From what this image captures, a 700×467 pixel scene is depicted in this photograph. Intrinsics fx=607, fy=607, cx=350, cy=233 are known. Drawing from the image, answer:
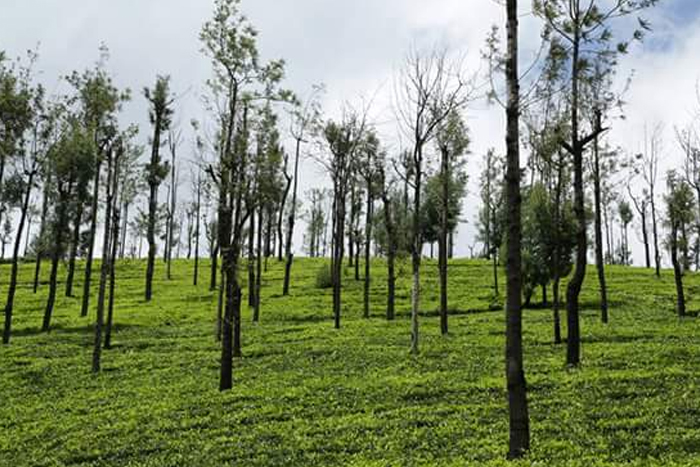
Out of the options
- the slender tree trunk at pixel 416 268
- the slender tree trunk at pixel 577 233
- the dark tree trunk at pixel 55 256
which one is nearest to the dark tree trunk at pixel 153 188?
the dark tree trunk at pixel 55 256

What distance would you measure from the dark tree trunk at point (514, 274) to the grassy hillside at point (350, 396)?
26.8 inches

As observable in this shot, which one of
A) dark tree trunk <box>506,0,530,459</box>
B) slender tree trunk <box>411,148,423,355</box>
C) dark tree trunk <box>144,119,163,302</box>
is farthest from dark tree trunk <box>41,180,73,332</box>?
dark tree trunk <box>506,0,530,459</box>

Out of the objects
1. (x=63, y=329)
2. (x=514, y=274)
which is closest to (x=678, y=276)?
(x=514, y=274)

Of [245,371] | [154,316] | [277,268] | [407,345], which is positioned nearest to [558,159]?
[407,345]

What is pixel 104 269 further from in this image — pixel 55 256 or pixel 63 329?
pixel 55 256

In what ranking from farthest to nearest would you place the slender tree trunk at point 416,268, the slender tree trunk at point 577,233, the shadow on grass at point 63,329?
the shadow on grass at point 63,329 → the slender tree trunk at point 416,268 → the slender tree trunk at point 577,233

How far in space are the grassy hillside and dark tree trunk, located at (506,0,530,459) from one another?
681mm

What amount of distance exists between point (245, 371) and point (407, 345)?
27.6ft

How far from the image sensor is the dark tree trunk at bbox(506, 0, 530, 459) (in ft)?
38.0

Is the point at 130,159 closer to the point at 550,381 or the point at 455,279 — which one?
the point at 550,381

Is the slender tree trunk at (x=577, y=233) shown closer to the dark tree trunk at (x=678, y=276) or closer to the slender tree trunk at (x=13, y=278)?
the dark tree trunk at (x=678, y=276)

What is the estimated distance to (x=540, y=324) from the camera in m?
36.4

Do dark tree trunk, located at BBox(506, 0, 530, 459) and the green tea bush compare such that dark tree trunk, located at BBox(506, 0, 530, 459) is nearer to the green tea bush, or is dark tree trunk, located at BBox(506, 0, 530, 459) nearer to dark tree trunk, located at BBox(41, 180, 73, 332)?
dark tree trunk, located at BBox(41, 180, 73, 332)

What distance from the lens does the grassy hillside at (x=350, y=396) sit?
14.0 meters
